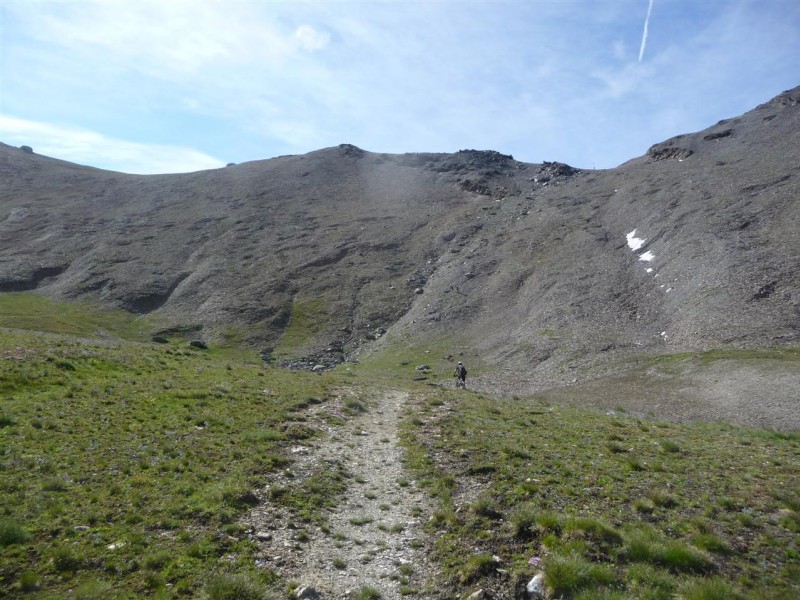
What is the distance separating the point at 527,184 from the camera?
14000 cm

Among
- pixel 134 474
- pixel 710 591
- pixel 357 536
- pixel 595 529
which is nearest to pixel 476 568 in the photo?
pixel 595 529

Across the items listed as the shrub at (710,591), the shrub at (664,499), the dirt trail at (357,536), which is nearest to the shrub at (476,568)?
the dirt trail at (357,536)

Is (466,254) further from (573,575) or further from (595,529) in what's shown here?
(573,575)

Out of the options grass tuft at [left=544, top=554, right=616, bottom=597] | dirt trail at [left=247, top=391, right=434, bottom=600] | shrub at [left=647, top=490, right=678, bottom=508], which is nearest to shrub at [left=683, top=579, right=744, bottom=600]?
grass tuft at [left=544, top=554, right=616, bottom=597]

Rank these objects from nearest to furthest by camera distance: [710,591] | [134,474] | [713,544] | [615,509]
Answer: [710,591], [713,544], [615,509], [134,474]

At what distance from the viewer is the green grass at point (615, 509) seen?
1072cm

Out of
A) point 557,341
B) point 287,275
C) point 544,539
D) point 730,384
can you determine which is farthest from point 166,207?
Answer: point 544,539

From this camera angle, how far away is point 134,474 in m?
16.3

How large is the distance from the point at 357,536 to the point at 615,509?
7217 millimetres

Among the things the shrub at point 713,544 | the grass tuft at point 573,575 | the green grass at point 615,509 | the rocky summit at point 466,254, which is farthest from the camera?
the rocky summit at point 466,254

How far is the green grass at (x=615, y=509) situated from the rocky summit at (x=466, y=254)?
2090cm

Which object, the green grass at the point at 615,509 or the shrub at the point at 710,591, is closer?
the shrub at the point at 710,591

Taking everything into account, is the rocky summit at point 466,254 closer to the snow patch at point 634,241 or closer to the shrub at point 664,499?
the snow patch at point 634,241

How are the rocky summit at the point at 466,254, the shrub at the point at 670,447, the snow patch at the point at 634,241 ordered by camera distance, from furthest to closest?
the snow patch at the point at 634,241 < the rocky summit at the point at 466,254 < the shrub at the point at 670,447
